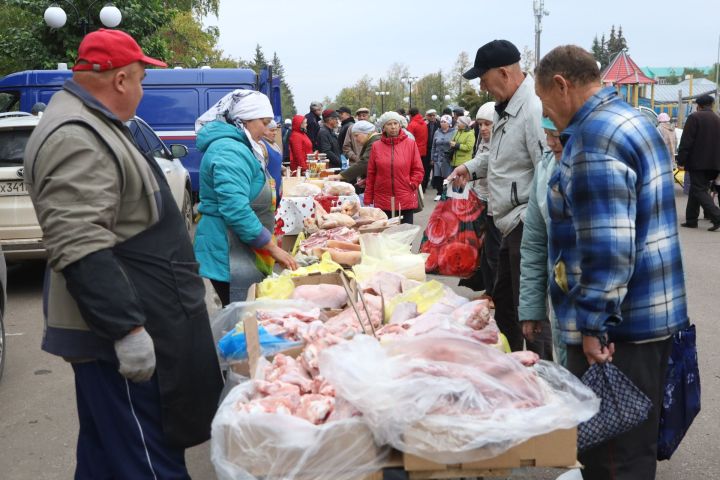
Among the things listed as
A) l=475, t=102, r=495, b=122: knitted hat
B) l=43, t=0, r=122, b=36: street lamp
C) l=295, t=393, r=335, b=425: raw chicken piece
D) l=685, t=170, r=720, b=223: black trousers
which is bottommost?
l=685, t=170, r=720, b=223: black trousers

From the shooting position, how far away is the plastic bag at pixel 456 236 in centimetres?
693

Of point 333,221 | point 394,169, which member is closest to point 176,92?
point 394,169

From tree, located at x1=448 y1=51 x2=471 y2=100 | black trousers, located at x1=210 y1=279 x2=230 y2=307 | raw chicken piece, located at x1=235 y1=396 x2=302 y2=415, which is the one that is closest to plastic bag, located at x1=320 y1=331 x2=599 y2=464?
raw chicken piece, located at x1=235 y1=396 x2=302 y2=415

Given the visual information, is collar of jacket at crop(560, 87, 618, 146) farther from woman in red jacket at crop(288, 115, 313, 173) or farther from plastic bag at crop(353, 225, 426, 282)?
woman in red jacket at crop(288, 115, 313, 173)

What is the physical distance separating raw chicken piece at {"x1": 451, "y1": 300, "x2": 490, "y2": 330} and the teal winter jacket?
1381 mm

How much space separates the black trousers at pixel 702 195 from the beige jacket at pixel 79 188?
1152 cm

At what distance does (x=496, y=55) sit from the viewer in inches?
187

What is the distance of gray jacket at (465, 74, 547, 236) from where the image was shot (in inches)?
186

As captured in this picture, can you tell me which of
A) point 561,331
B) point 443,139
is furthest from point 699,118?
point 561,331

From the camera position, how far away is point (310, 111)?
787 inches

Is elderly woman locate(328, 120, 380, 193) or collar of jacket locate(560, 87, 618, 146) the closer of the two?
collar of jacket locate(560, 87, 618, 146)

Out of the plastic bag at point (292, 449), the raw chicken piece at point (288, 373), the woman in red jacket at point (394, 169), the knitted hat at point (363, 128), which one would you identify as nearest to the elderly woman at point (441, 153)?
the knitted hat at point (363, 128)

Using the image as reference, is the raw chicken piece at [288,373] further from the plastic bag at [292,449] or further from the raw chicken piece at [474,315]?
the raw chicken piece at [474,315]

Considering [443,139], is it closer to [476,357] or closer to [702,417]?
[702,417]
